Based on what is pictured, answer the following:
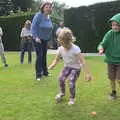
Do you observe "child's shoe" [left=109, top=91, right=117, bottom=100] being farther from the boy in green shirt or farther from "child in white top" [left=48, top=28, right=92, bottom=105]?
"child in white top" [left=48, top=28, right=92, bottom=105]

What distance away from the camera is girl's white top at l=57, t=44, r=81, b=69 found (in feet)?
28.0

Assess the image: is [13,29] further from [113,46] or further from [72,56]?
[72,56]

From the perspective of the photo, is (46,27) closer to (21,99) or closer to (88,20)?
(21,99)

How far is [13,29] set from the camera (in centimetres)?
3500

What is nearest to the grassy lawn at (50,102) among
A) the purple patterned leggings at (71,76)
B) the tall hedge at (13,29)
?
the purple patterned leggings at (71,76)

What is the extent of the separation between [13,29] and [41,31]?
23088 mm

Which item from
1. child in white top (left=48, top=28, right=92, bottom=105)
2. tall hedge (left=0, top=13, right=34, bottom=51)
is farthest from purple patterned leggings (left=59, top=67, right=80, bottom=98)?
tall hedge (left=0, top=13, right=34, bottom=51)

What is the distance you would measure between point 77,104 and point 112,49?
122cm

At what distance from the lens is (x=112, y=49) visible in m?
8.77

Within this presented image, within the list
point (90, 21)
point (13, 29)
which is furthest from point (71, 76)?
point (13, 29)

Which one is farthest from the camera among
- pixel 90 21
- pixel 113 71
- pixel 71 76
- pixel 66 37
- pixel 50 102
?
pixel 90 21

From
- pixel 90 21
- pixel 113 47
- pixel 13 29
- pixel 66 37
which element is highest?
pixel 66 37

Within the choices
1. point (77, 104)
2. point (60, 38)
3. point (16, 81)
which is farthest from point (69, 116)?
point (16, 81)

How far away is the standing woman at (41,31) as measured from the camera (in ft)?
39.3
